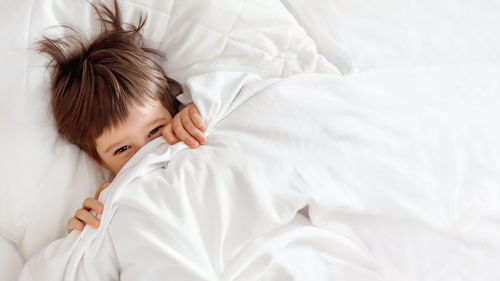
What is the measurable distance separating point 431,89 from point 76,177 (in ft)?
2.43

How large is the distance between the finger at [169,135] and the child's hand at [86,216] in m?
0.17

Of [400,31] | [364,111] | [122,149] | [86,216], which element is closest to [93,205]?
[86,216]

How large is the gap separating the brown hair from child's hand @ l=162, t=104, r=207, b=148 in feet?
0.27

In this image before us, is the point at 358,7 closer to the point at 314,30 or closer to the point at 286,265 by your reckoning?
the point at 314,30

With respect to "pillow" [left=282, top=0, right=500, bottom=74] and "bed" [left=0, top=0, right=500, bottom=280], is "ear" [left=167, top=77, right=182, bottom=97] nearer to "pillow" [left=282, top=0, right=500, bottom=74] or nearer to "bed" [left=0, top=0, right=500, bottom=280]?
"bed" [left=0, top=0, right=500, bottom=280]

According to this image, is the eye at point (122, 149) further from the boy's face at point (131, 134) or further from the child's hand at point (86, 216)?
the child's hand at point (86, 216)

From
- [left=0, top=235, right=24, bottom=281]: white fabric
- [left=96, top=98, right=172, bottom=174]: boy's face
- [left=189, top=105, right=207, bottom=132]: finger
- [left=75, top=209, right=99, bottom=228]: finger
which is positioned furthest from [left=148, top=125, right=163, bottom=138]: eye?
[left=0, top=235, right=24, bottom=281]: white fabric

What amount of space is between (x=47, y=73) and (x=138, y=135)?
24 cm

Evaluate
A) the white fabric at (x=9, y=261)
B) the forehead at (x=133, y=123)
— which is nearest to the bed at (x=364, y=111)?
the white fabric at (x=9, y=261)

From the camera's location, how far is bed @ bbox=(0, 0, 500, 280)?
0.88 meters

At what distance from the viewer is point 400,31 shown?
3.95ft

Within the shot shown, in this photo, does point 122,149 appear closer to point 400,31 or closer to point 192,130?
point 192,130

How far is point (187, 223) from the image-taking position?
2.90 ft

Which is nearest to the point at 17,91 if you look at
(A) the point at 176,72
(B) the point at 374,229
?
(A) the point at 176,72
